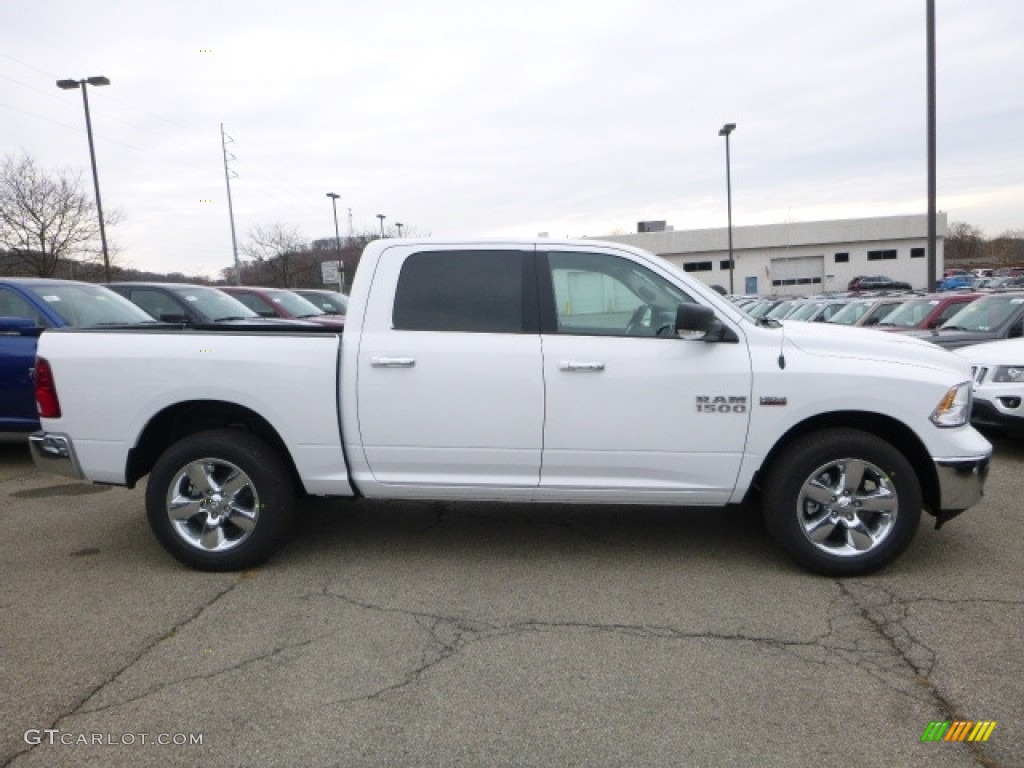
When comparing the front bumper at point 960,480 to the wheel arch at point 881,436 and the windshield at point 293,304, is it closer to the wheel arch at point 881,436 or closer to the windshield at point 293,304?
the wheel arch at point 881,436

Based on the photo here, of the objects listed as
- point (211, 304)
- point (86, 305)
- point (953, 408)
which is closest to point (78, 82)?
point (211, 304)

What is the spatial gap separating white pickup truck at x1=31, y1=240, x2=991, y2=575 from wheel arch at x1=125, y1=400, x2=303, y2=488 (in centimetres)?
3

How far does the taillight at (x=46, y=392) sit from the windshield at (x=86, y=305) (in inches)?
116

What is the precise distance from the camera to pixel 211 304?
1084cm

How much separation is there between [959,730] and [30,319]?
7.98 m

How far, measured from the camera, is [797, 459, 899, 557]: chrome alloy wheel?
4.22 metres

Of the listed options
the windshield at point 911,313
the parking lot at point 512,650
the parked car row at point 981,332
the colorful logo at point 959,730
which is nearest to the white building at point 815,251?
the parked car row at point 981,332

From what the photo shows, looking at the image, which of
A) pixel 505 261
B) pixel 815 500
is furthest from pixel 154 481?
pixel 815 500

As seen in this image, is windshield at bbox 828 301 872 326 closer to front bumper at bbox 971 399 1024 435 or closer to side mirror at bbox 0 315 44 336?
front bumper at bbox 971 399 1024 435

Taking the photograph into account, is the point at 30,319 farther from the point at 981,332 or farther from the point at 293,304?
the point at 981,332

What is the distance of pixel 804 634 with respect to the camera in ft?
11.9

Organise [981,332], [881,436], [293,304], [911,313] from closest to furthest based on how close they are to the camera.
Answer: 1. [881,436]
2. [981,332]
3. [911,313]
4. [293,304]

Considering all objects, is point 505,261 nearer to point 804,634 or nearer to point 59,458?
point 804,634

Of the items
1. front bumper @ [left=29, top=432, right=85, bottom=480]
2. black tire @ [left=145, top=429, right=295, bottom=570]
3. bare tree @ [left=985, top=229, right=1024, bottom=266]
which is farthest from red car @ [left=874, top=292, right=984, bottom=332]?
bare tree @ [left=985, top=229, right=1024, bottom=266]
